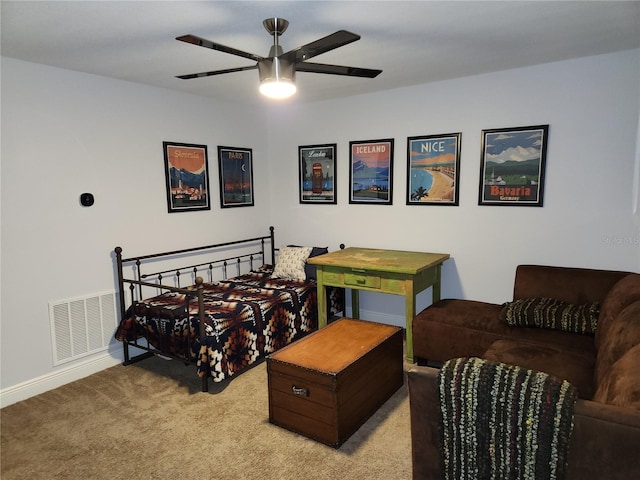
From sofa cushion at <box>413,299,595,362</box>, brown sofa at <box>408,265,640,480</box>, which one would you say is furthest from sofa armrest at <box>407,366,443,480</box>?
sofa cushion at <box>413,299,595,362</box>

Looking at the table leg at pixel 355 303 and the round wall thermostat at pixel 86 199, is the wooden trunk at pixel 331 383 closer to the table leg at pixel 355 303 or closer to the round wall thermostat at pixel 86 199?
the table leg at pixel 355 303

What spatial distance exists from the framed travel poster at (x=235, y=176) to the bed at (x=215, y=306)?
43 centimetres

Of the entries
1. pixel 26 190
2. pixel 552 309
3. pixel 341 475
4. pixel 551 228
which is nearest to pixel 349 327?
pixel 341 475

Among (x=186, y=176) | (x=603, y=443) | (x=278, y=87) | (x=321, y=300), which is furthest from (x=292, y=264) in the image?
(x=603, y=443)

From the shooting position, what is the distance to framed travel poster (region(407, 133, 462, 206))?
355cm

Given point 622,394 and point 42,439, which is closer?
point 622,394

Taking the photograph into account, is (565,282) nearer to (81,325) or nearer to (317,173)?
(317,173)

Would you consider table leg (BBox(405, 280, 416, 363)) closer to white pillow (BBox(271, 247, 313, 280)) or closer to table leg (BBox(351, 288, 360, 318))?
table leg (BBox(351, 288, 360, 318))

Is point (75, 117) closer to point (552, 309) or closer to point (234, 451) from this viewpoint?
point (234, 451)

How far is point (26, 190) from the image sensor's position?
278 cm

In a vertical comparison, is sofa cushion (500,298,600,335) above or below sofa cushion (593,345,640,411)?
below

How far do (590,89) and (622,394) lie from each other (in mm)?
2461

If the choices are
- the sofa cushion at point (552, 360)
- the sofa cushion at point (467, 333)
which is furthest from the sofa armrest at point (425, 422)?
the sofa cushion at point (467, 333)

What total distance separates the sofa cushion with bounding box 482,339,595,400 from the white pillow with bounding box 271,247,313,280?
1.93 m
